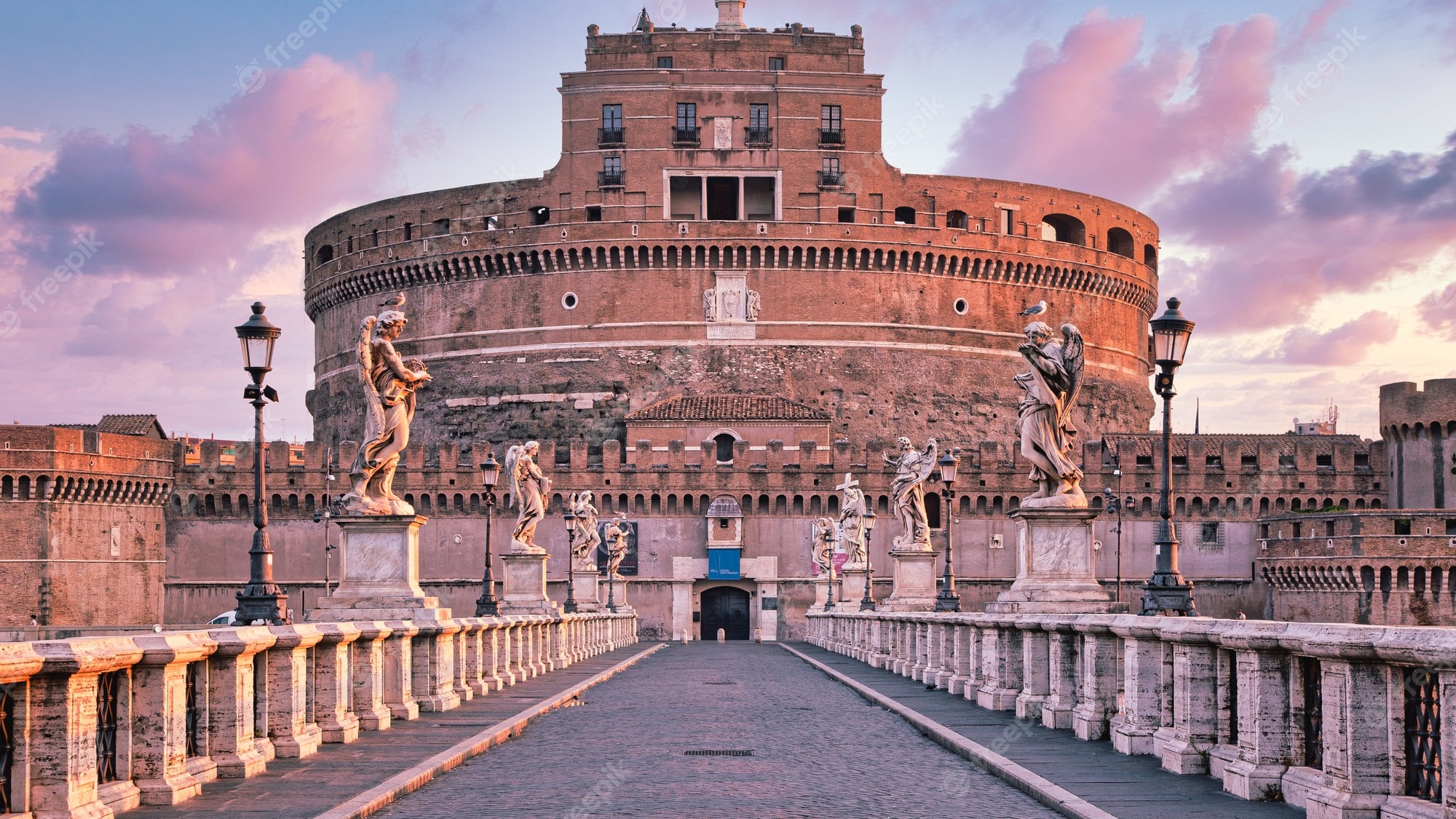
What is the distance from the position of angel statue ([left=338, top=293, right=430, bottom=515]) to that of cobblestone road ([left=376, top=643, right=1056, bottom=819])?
7.87 ft

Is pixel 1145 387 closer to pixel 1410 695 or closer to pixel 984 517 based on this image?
pixel 984 517

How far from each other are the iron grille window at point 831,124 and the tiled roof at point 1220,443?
55.6 ft

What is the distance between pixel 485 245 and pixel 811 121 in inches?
584

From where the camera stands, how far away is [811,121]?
72.6 meters

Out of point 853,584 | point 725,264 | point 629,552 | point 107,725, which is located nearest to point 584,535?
point 853,584

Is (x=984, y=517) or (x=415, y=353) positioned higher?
(x=415, y=353)

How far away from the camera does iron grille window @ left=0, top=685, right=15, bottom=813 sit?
22.6 feet

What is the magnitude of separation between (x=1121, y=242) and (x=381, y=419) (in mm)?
70298

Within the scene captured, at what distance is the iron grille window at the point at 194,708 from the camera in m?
8.95

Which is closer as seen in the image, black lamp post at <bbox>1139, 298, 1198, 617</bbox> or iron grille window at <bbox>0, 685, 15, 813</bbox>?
iron grille window at <bbox>0, 685, 15, 813</bbox>

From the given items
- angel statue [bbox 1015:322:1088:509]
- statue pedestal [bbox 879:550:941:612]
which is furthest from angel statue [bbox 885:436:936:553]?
angel statue [bbox 1015:322:1088:509]

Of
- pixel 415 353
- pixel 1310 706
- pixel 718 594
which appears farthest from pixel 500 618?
pixel 415 353

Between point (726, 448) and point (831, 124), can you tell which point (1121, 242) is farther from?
point (726, 448)

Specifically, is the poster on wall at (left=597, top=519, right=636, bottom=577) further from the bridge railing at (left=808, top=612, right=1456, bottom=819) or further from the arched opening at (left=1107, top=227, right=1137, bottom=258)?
the bridge railing at (left=808, top=612, right=1456, bottom=819)
